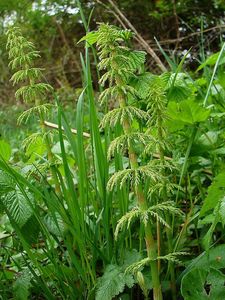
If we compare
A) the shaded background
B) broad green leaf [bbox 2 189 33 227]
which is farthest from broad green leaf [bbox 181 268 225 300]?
the shaded background

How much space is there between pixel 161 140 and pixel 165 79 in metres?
0.38

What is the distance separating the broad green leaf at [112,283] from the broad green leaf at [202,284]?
103mm

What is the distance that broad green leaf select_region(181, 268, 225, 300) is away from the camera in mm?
816

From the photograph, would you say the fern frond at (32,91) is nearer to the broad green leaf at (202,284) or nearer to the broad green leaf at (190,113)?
the broad green leaf at (190,113)

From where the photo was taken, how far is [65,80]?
7398mm

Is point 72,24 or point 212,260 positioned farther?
point 72,24

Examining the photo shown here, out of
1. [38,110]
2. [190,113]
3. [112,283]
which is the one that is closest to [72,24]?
[190,113]

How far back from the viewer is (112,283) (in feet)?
2.81

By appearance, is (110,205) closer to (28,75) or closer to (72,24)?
(28,75)

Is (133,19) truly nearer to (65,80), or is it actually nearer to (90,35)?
(65,80)

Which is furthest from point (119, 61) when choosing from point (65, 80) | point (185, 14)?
point (65, 80)

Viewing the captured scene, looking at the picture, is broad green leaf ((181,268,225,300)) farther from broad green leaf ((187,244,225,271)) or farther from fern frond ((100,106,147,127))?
fern frond ((100,106,147,127))

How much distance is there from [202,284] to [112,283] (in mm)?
170

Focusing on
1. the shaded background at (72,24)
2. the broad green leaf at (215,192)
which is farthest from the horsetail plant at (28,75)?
the shaded background at (72,24)
